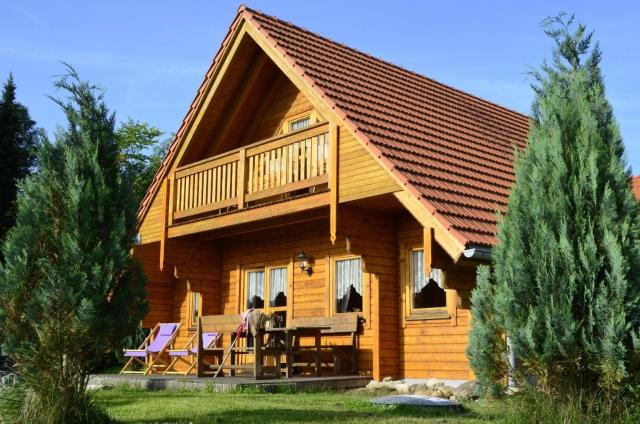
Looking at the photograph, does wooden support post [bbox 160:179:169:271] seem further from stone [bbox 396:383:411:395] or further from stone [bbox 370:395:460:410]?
stone [bbox 370:395:460:410]

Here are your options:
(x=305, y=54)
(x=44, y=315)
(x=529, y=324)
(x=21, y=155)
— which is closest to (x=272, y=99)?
(x=305, y=54)

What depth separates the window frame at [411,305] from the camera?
38.1ft

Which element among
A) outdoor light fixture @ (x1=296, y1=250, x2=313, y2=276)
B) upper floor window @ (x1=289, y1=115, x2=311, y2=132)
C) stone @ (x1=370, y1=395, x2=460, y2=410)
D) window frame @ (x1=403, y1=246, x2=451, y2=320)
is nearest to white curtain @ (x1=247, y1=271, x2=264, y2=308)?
outdoor light fixture @ (x1=296, y1=250, x2=313, y2=276)

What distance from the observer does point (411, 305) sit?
1207cm

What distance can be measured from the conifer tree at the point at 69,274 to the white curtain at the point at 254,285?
7.74 metres

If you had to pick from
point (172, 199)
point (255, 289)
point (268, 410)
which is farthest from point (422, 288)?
point (172, 199)

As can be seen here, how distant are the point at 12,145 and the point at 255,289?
15387 mm

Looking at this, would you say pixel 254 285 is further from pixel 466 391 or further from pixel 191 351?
pixel 466 391

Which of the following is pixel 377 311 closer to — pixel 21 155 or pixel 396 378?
pixel 396 378

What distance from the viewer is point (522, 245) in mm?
5957

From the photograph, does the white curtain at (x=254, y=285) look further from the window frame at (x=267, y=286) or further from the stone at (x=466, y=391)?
the stone at (x=466, y=391)

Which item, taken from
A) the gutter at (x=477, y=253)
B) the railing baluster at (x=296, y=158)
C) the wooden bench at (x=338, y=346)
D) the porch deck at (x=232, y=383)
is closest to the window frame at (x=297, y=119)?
the railing baluster at (x=296, y=158)

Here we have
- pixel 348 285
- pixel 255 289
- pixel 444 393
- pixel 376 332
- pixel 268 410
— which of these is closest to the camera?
pixel 268 410

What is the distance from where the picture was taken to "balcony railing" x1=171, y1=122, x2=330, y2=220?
11734 mm
